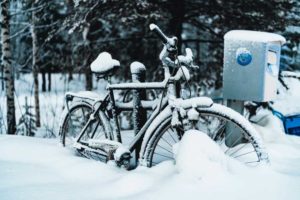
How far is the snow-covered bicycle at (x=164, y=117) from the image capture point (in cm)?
274

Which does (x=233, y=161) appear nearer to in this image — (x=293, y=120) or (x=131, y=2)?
(x=293, y=120)

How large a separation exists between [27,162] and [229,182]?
1.94 m

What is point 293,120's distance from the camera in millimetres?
4258

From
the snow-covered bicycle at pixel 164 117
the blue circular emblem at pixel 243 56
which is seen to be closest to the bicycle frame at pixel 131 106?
the snow-covered bicycle at pixel 164 117

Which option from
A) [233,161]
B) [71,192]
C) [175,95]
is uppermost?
[175,95]

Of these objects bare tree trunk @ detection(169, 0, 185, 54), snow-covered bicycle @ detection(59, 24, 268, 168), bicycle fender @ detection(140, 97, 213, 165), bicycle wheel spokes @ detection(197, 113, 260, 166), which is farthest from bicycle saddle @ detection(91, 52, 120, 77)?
bare tree trunk @ detection(169, 0, 185, 54)

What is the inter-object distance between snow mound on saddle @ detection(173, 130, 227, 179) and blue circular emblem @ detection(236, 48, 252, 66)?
109 cm

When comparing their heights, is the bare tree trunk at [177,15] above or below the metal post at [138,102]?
above

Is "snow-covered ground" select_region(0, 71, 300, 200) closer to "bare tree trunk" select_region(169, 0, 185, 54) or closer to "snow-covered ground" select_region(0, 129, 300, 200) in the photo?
"snow-covered ground" select_region(0, 129, 300, 200)

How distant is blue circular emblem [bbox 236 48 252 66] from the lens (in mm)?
3330

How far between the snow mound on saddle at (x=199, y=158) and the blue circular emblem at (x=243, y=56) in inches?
42.9

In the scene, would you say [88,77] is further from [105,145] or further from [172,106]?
[172,106]

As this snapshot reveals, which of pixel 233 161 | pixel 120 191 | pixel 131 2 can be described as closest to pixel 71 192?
pixel 120 191

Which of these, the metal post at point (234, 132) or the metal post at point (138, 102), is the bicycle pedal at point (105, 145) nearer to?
the metal post at point (138, 102)
